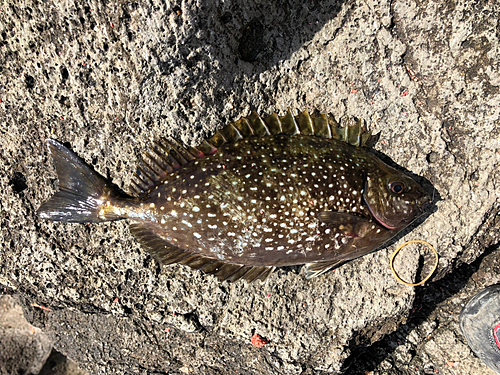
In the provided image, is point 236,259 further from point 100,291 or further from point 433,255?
point 433,255

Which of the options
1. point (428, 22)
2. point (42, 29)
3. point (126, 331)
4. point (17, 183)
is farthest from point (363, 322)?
point (42, 29)

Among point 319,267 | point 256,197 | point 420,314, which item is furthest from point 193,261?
point 420,314

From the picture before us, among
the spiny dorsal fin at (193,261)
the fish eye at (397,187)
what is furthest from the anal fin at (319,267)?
the fish eye at (397,187)

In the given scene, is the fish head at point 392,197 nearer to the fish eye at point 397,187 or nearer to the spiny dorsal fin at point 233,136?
the fish eye at point 397,187

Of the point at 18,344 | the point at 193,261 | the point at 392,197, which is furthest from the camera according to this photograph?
the point at 18,344

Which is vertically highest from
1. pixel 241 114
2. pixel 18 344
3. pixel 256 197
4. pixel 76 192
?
pixel 241 114

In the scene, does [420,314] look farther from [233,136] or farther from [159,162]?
[159,162]
